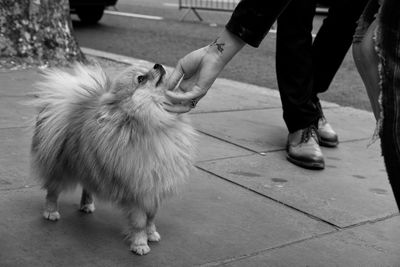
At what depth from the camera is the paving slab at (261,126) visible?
15.6 ft

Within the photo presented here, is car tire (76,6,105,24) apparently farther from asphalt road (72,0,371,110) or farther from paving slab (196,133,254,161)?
paving slab (196,133,254,161)

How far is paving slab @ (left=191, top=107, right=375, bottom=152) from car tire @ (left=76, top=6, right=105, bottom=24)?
897 cm

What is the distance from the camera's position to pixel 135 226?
277cm

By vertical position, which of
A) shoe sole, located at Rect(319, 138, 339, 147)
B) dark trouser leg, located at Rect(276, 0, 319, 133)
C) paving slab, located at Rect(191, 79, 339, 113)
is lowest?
paving slab, located at Rect(191, 79, 339, 113)

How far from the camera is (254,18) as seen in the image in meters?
2.54

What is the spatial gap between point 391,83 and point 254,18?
773mm

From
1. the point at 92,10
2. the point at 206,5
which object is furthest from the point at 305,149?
the point at 206,5

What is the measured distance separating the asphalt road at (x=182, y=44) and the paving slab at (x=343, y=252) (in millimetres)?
3607

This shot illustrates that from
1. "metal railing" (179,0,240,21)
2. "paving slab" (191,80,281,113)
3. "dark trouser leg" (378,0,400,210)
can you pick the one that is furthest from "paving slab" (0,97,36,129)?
"metal railing" (179,0,240,21)

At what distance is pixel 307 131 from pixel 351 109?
2103 mm

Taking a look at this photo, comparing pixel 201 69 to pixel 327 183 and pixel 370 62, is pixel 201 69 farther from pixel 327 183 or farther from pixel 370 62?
pixel 327 183

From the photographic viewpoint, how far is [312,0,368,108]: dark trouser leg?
15.0 ft

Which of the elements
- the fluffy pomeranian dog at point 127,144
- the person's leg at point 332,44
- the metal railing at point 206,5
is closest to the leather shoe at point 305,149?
the person's leg at point 332,44

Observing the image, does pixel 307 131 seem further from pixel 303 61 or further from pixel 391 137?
pixel 391 137
